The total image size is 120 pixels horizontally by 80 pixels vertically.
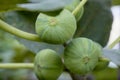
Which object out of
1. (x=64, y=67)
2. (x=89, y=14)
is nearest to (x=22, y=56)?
(x=89, y=14)

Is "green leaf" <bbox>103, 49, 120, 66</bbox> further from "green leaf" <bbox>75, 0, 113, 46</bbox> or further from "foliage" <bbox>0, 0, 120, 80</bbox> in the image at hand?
"green leaf" <bbox>75, 0, 113, 46</bbox>

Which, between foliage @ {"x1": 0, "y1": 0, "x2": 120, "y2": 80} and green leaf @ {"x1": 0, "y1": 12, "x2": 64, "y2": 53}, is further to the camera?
green leaf @ {"x1": 0, "y1": 12, "x2": 64, "y2": 53}

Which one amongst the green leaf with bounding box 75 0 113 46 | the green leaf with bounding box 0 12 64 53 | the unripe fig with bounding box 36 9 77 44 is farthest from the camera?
the green leaf with bounding box 75 0 113 46

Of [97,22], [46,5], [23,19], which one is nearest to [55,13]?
[46,5]

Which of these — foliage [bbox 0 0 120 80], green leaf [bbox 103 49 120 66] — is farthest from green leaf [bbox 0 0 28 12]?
green leaf [bbox 103 49 120 66]

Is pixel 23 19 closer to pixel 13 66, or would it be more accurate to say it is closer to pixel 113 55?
pixel 13 66
